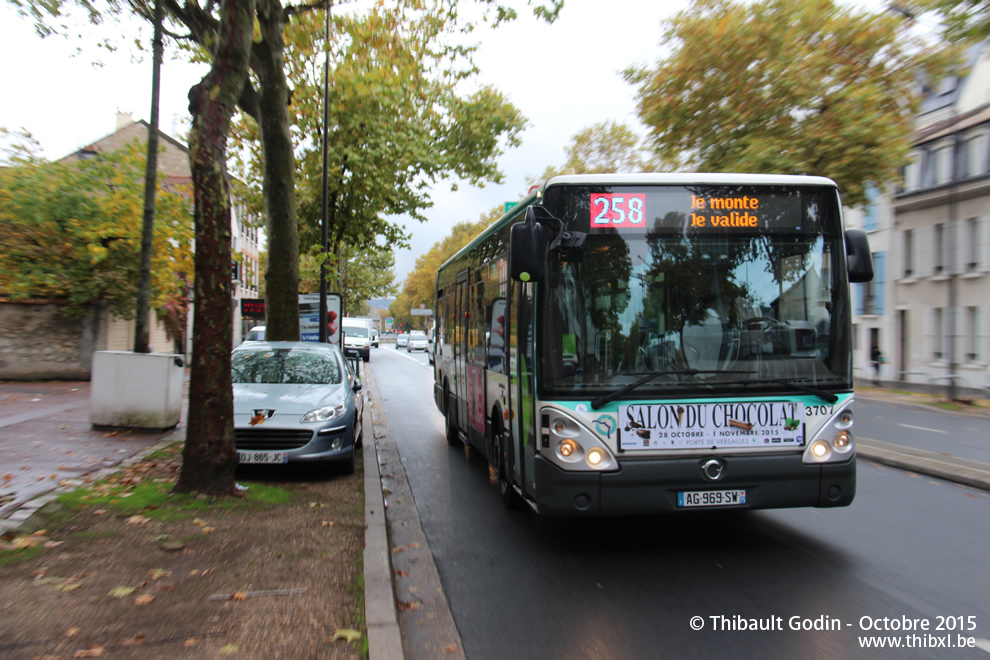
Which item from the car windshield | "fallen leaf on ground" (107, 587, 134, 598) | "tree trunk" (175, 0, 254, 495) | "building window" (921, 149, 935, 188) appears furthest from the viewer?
"building window" (921, 149, 935, 188)

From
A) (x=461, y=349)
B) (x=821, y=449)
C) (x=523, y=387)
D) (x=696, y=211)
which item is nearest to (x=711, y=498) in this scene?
(x=821, y=449)

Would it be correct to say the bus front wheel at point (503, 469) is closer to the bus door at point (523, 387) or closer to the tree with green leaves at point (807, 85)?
the bus door at point (523, 387)

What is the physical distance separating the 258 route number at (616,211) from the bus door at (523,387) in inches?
27.4

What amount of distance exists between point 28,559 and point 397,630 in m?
2.56

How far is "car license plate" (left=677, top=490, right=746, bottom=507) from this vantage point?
527cm

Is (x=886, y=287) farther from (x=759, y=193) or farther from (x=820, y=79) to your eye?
(x=759, y=193)

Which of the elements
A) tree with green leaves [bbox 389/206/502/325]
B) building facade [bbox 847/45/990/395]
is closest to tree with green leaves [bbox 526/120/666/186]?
building facade [bbox 847/45/990/395]

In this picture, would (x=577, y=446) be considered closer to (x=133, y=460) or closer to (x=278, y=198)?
(x=133, y=460)

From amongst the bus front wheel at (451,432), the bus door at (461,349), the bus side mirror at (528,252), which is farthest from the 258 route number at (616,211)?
the bus front wheel at (451,432)

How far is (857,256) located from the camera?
5.74 meters

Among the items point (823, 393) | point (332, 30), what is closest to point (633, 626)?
point (823, 393)

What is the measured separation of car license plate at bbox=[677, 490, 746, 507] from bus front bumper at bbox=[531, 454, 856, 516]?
0.03m

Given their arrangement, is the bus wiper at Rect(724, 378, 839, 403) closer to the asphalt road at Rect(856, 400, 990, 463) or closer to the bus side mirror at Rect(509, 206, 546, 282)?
the bus side mirror at Rect(509, 206, 546, 282)

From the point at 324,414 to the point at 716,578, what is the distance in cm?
483
